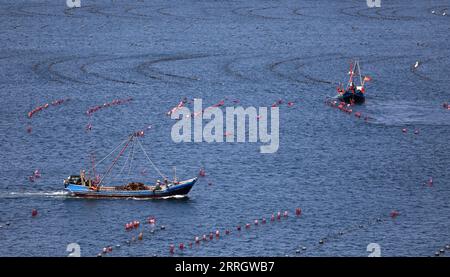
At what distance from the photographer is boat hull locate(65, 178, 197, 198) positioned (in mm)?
121500

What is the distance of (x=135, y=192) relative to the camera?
121375mm

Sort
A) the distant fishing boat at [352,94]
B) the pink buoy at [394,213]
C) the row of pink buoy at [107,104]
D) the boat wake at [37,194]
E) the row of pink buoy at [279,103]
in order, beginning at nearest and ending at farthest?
the pink buoy at [394,213]
the boat wake at [37,194]
the row of pink buoy at [107,104]
the row of pink buoy at [279,103]
the distant fishing boat at [352,94]

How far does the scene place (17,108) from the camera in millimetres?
171000

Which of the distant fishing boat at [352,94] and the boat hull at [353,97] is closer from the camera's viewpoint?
the boat hull at [353,97]

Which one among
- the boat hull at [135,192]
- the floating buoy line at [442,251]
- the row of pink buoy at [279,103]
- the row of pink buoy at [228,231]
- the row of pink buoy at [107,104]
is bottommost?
the floating buoy line at [442,251]

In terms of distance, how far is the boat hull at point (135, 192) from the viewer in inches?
4783

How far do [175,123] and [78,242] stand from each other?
5751cm

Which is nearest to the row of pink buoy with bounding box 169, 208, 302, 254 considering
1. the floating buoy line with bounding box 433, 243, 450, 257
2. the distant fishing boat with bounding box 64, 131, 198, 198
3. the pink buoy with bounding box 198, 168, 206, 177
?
the distant fishing boat with bounding box 64, 131, 198, 198

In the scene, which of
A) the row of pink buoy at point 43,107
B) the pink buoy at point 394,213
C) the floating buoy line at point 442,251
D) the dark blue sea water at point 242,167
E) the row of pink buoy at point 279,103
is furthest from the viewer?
A: the row of pink buoy at point 279,103

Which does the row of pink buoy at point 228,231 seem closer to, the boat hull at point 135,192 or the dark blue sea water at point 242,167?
the dark blue sea water at point 242,167

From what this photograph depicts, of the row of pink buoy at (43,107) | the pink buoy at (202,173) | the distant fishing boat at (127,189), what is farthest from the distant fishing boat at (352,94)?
the distant fishing boat at (127,189)

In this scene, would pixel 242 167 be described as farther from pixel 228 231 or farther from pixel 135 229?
pixel 135 229

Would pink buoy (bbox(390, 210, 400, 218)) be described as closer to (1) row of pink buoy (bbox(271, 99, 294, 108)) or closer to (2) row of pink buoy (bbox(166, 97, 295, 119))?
(2) row of pink buoy (bbox(166, 97, 295, 119))

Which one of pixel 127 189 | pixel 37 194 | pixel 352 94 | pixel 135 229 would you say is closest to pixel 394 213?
pixel 135 229
